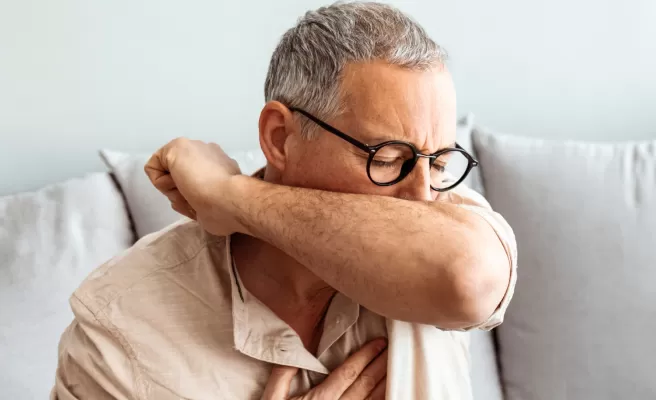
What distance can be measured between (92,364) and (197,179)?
0.38m

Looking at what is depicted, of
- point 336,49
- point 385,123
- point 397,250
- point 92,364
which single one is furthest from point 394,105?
point 92,364

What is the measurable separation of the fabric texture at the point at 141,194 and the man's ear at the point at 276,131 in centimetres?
62

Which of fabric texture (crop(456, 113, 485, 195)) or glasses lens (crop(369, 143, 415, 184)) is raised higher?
glasses lens (crop(369, 143, 415, 184))

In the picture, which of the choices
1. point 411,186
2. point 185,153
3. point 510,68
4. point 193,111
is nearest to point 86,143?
point 193,111

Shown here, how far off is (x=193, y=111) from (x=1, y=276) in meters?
0.72

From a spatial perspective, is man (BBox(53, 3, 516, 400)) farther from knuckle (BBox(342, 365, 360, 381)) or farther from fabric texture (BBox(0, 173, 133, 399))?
fabric texture (BBox(0, 173, 133, 399))

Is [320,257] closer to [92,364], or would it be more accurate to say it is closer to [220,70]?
[92,364]

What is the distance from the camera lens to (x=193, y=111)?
6.29 ft

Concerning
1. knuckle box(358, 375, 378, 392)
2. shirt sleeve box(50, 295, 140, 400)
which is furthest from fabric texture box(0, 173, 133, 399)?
knuckle box(358, 375, 378, 392)

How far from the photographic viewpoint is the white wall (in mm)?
1775

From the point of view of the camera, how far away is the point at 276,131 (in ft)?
3.51

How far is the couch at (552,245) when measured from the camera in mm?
1591

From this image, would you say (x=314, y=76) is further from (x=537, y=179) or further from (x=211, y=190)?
(x=537, y=179)

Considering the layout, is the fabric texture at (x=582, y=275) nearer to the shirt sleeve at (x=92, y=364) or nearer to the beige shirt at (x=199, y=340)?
the beige shirt at (x=199, y=340)
